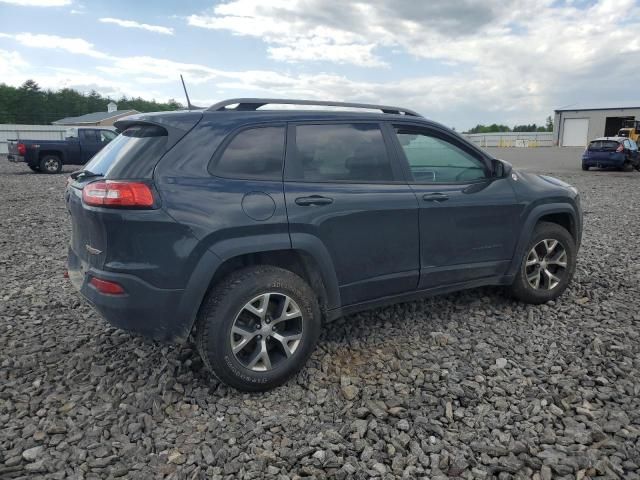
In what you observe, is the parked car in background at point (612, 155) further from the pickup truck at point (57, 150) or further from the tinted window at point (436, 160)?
the tinted window at point (436, 160)

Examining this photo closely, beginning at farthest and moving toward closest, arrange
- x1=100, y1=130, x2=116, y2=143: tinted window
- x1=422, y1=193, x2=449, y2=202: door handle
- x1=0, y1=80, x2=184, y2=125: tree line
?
x1=0, y1=80, x2=184, y2=125: tree line
x1=100, y1=130, x2=116, y2=143: tinted window
x1=422, y1=193, x2=449, y2=202: door handle

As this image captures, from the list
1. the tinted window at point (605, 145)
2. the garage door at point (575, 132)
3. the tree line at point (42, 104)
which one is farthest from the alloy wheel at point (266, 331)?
the tree line at point (42, 104)

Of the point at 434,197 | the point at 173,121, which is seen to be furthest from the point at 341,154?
the point at 173,121

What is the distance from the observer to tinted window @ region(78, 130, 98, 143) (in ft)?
60.5

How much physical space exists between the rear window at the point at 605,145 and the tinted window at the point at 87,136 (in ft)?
65.3

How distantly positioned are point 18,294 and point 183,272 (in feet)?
9.80

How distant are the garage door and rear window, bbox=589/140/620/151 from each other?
30354 mm

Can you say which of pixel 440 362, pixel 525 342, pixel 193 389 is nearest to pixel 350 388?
pixel 440 362

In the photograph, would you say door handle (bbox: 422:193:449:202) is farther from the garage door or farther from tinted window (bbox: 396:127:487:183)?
the garage door

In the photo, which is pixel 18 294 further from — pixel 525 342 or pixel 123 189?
pixel 525 342

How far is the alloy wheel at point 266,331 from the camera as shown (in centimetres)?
304

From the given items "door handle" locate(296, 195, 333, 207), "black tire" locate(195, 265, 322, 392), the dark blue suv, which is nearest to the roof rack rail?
the dark blue suv

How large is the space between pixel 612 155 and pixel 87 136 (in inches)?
814

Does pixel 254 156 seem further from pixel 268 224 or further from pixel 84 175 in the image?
pixel 84 175
